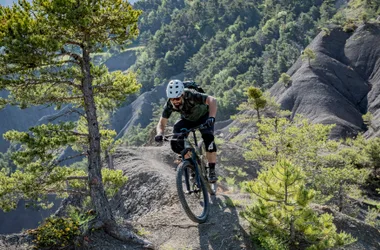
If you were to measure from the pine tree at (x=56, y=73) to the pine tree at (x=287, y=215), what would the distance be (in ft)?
8.65

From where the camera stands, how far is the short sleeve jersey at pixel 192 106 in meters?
7.60

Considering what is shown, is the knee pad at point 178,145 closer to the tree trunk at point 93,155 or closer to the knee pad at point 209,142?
the knee pad at point 209,142

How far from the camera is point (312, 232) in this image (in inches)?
245

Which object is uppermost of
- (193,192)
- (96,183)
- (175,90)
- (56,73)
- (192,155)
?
(56,73)

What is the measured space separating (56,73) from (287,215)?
19.7 ft

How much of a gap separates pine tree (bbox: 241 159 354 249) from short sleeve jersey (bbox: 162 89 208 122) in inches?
82.3

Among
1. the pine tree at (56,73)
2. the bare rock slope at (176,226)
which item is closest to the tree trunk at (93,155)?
the pine tree at (56,73)

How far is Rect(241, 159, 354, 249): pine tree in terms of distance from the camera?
5957 mm

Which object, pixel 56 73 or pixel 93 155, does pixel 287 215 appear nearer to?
pixel 93 155

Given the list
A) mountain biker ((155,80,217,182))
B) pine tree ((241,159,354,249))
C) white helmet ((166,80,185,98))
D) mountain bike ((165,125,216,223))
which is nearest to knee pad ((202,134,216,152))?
mountain biker ((155,80,217,182))

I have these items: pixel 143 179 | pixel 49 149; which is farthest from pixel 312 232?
pixel 143 179

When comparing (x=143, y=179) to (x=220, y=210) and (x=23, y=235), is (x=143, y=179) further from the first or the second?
(x=23, y=235)

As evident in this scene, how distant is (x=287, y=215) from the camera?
6223 millimetres

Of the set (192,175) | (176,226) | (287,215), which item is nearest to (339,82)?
(176,226)
